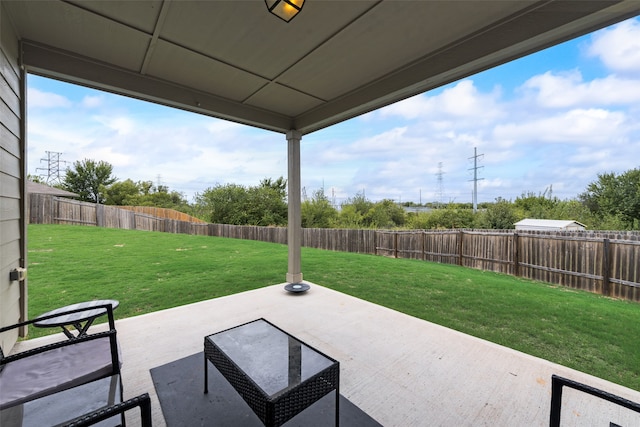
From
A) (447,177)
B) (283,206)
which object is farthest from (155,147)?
(447,177)

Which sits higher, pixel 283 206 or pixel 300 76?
pixel 300 76

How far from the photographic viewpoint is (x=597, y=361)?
246 centimetres

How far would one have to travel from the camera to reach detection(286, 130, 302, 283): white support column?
13.4 feet

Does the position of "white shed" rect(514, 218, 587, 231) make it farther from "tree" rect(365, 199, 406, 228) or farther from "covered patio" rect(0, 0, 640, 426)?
"covered patio" rect(0, 0, 640, 426)

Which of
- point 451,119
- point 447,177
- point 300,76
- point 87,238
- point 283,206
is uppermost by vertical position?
point 451,119

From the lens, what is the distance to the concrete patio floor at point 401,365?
1.62m

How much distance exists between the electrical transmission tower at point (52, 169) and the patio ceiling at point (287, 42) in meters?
27.2

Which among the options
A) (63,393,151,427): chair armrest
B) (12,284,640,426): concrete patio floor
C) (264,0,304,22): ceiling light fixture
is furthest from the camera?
(12,284,640,426): concrete patio floor

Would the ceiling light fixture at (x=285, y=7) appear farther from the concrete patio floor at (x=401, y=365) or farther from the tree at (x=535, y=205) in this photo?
the tree at (x=535, y=205)

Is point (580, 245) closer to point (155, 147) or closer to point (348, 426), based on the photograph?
point (348, 426)

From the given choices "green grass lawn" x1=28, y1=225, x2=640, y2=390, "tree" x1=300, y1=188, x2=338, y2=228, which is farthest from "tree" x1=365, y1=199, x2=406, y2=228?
"green grass lawn" x1=28, y1=225, x2=640, y2=390

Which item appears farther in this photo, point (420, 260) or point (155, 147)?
point (155, 147)

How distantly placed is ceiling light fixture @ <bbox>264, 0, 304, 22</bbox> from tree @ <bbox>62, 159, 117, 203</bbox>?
25632 millimetres

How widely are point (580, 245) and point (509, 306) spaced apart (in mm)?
2909
